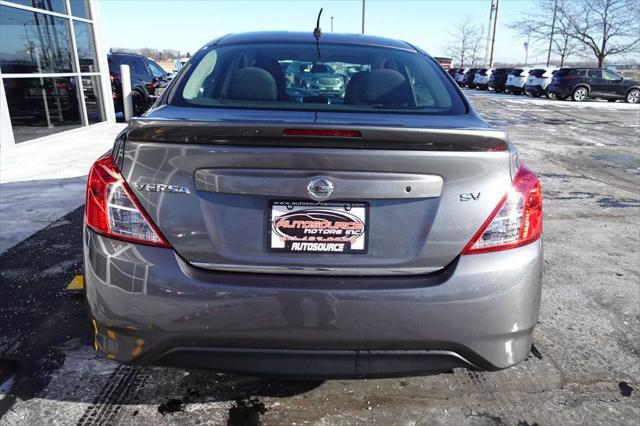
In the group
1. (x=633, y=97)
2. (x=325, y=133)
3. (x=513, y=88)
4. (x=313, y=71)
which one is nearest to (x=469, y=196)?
(x=325, y=133)

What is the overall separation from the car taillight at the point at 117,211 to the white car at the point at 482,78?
32.2 metres

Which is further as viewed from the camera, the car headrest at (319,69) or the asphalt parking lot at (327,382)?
the car headrest at (319,69)

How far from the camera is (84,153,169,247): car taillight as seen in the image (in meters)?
1.67

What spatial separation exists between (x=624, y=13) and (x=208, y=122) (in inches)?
1653

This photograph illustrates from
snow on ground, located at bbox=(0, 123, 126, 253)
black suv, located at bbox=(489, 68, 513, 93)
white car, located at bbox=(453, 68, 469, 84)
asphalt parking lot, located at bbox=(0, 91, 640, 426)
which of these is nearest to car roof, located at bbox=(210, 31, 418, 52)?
asphalt parking lot, located at bbox=(0, 91, 640, 426)

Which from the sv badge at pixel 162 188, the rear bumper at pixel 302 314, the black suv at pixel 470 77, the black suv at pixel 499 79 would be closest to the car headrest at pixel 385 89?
the rear bumper at pixel 302 314

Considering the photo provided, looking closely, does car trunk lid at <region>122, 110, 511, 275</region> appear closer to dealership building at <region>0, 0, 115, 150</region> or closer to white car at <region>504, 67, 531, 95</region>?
dealership building at <region>0, 0, 115, 150</region>

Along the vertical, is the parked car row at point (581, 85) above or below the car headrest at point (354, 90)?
below

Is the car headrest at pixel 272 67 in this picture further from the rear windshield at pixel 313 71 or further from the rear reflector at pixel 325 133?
the rear reflector at pixel 325 133

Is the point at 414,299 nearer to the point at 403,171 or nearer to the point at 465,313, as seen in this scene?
the point at 465,313

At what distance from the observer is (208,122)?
1640 millimetres

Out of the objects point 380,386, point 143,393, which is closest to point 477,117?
point 380,386

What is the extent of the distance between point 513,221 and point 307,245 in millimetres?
774

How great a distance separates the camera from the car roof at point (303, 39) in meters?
2.81
